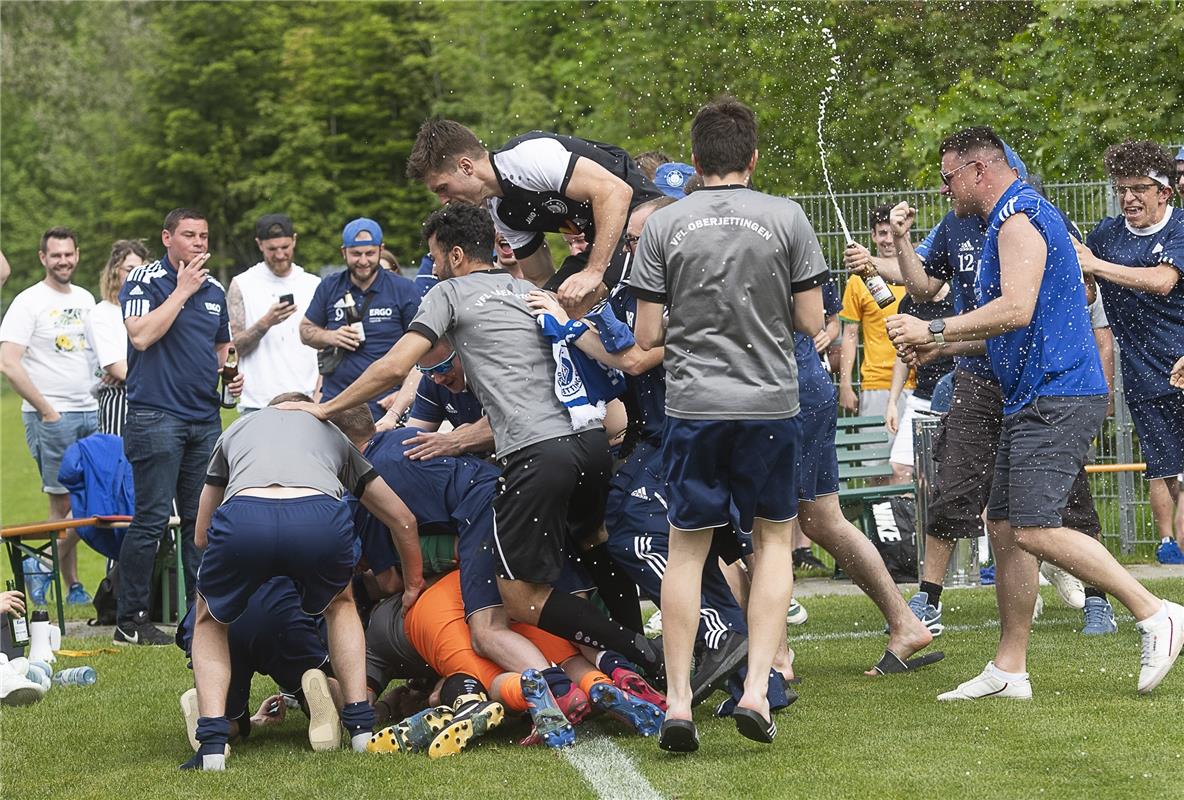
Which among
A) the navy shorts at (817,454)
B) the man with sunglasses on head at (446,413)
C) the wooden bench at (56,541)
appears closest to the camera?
the man with sunglasses on head at (446,413)

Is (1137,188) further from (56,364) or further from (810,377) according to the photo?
(56,364)

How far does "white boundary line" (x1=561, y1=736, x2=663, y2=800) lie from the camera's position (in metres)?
5.27

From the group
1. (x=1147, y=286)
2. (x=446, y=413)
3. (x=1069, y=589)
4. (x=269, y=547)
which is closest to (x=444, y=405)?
(x=446, y=413)

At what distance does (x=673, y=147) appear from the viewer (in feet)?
93.7

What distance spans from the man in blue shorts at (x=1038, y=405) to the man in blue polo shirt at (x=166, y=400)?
5333 millimetres

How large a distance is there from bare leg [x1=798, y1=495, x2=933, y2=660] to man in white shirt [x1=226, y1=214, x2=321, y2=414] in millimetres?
5347

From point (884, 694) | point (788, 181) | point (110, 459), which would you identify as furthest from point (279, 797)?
point (788, 181)

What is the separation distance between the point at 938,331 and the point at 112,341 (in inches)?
295

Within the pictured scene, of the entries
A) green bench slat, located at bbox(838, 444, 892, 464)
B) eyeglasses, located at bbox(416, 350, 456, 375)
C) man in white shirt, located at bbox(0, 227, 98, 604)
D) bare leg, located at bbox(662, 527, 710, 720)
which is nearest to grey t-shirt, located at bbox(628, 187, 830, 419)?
bare leg, located at bbox(662, 527, 710, 720)

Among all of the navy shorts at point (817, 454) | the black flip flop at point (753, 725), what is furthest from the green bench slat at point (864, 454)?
the black flip flop at point (753, 725)

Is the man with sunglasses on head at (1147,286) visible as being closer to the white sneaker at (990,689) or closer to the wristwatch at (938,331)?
the wristwatch at (938,331)

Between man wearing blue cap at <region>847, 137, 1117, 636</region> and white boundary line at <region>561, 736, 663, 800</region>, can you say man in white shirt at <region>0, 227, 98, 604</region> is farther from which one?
white boundary line at <region>561, 736, 663, 800</region>

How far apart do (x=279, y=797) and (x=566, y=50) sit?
35.8 metres

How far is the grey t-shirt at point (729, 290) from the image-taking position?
5.80 meters
